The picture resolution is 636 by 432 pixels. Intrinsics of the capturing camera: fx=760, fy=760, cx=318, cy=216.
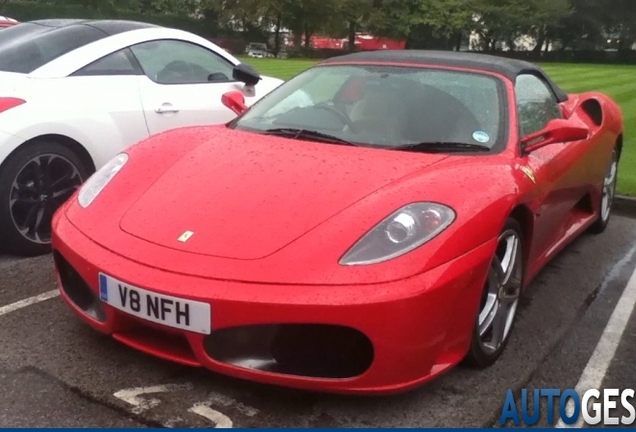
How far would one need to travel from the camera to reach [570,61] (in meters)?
52.0

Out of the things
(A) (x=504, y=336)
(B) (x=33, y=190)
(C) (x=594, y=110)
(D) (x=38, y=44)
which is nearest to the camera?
(A) (x=504, y=336)

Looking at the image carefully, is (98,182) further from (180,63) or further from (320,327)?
(180,63)

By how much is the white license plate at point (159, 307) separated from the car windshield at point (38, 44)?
8.28ft

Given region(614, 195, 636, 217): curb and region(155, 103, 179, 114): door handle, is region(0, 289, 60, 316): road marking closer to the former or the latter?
region(155, 103, 179, 114): door handle

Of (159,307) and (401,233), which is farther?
(401,233)

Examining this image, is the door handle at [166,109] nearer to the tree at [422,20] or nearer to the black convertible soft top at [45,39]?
the black convertible soft top at [45,39]

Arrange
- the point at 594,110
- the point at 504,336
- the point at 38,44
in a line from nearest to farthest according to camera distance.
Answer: the point at 504,336 → the point at 38,44 → the point at 594,110

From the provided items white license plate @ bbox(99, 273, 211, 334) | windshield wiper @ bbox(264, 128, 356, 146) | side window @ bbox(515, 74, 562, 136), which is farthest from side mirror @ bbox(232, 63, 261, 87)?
white license plate @ bbox(99, 273, 211, 334)

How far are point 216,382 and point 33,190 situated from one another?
2.10 metres

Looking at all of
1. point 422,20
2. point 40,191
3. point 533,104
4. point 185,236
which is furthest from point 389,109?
point 422,20

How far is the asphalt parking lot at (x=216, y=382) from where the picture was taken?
8.96 feet

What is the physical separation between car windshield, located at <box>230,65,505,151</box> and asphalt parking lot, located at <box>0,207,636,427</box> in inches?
40.3

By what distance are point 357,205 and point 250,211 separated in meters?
0.41

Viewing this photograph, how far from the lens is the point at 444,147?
3525mm
